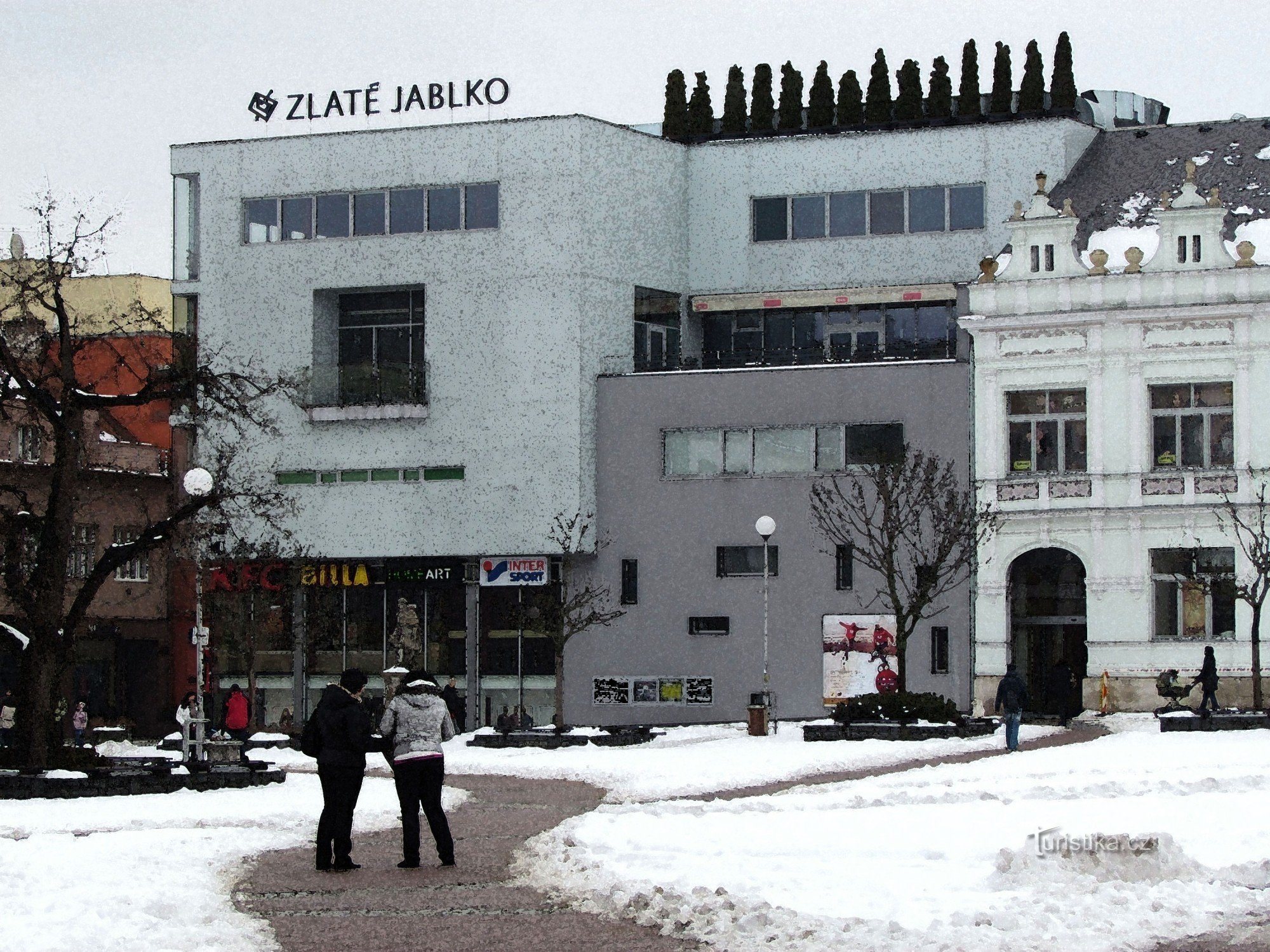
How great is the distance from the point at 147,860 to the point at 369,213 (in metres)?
45.4

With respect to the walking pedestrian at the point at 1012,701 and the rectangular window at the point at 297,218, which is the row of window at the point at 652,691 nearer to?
the rectangular window at the point at 297,218

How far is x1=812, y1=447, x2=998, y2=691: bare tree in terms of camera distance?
48.4 metres

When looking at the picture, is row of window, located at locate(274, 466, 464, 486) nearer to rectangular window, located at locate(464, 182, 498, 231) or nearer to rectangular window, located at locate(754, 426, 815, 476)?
rectangular window, located at locate(464, 182, 498, 231)

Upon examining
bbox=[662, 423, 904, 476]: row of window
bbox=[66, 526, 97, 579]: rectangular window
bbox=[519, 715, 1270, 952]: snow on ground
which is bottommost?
bbox=[519, 715, 1270, 952]: snow on ground

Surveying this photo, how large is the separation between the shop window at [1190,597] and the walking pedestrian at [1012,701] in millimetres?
14504

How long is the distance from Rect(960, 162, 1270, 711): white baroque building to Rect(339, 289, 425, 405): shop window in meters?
15.2

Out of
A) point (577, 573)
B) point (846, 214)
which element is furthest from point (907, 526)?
point (846, 214)

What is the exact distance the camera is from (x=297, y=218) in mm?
65312

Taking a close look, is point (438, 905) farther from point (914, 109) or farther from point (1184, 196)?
point (914, 109)

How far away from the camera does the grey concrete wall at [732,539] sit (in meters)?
58.7

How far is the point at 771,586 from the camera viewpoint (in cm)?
6031

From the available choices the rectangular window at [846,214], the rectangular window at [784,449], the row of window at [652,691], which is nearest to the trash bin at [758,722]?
the row of window at [652,691]

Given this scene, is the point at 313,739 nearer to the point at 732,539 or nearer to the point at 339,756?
the point at 339,756

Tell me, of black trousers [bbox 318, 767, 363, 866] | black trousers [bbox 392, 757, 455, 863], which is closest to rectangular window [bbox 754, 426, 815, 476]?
black trousers [bbox 392, 757, 455, 863]
